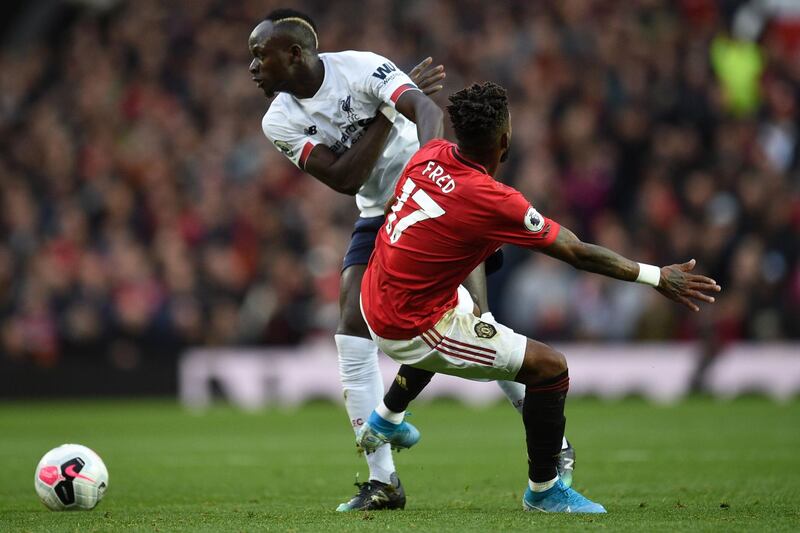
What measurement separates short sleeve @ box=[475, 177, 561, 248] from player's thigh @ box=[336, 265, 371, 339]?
126 centimetres

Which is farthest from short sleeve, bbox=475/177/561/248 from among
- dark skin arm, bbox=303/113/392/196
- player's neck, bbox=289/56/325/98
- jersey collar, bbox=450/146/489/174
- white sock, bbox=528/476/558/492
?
player's neck, bbox=289/56/325/98

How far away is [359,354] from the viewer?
7.04m

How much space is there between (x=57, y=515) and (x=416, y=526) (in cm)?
201

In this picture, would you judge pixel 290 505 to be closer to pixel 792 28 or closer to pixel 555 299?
pixel 555 299

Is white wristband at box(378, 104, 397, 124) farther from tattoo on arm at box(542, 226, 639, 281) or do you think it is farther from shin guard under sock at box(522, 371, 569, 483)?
shin guard under sock at box(522, 371, 569, 483)

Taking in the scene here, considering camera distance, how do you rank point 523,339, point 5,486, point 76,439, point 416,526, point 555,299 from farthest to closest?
point 555,299 < point 76,439 < point 5,486 < point 523,339 < point 416,526

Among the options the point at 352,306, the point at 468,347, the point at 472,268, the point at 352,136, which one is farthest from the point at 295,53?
the point at 468,347

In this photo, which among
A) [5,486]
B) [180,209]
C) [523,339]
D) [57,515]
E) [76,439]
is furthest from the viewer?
[180,209]

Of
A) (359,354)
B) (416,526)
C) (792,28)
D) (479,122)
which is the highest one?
(792,28)

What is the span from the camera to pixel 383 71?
6.98 m

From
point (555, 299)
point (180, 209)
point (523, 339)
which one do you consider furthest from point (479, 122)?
point (180, 209)

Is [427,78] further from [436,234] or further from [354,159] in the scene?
[436,234]

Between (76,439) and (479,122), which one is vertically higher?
(479,122)

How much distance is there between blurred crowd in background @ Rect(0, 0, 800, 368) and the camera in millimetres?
15609
